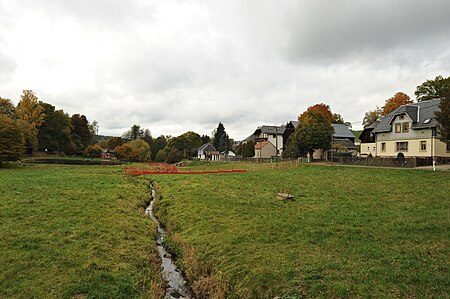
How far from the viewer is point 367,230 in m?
10.7

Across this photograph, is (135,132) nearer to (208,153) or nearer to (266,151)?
(208,153)

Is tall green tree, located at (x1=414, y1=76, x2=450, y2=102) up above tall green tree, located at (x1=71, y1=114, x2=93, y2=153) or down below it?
above

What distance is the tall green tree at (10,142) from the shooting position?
41938mm

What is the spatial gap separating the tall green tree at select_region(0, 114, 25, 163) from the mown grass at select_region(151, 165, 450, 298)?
38.0 meters

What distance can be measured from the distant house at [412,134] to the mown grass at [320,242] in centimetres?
2243

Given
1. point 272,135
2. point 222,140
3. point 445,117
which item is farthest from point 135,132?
point 445,117

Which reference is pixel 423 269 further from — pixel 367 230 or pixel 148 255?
pixel 148 255

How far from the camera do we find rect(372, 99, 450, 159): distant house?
36.3m

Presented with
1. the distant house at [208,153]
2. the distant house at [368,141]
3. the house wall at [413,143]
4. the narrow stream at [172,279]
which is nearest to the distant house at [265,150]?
the distant house at [208,153]

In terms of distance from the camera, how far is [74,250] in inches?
390

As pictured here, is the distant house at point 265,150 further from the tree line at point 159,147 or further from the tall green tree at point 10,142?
the tall green tree at point 10,142

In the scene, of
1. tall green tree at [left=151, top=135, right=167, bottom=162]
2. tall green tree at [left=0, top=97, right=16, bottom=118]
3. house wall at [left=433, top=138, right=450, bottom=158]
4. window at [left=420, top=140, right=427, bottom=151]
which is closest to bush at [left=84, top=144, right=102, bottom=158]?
tall green tree at [left=0, top=97, right=16, bottom=118]

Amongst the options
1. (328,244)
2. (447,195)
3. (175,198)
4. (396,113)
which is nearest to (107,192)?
(175,198)

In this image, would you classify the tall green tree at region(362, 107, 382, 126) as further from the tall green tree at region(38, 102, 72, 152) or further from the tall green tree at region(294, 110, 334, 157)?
the tall green tree at region(38, 102, 72, 152)
